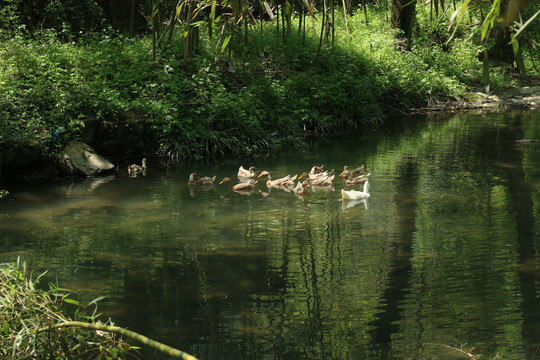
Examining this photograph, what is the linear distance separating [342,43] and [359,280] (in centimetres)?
1694

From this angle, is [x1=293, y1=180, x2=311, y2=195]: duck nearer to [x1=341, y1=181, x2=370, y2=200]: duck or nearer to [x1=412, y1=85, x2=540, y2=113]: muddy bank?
[x1=341, y1=181, x2=370, y2=200]: duck

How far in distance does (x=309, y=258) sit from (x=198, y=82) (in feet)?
32.1

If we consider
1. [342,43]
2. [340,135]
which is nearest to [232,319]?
[340,135]

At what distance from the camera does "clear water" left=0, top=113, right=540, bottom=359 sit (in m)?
5.67

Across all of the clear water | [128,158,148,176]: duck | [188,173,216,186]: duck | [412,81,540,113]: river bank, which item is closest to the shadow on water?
the clear water

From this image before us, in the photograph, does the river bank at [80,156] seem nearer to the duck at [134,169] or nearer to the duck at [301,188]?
the duck at [134,169]

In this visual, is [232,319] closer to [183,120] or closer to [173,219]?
[173,219]

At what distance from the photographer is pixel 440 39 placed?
2861 centimetres

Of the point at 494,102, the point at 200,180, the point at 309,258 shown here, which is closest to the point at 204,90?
the point at 200,180

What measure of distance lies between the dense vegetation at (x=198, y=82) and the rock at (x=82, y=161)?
0.27 m

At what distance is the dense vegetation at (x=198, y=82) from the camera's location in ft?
46.8

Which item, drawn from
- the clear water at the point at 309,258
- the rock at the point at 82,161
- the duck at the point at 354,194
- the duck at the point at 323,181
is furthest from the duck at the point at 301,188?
the rock at the point at 82,161

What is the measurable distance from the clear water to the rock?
0.48 m

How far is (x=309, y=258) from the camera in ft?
25.8
